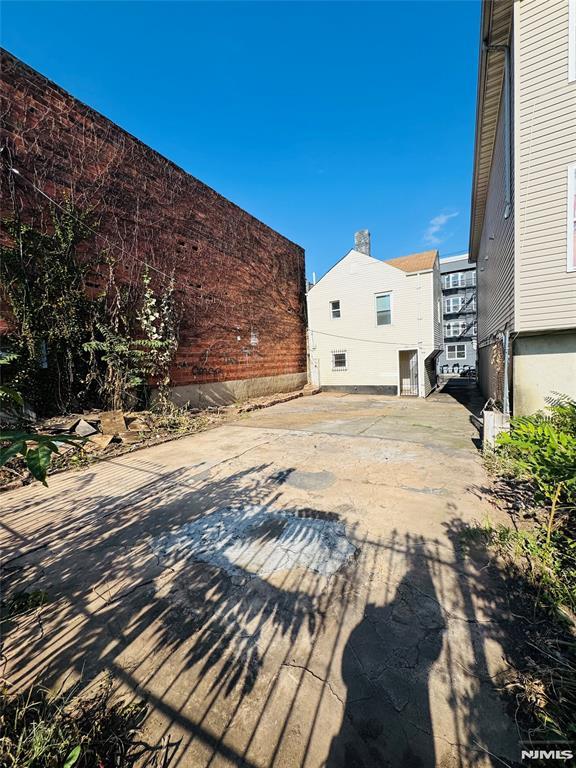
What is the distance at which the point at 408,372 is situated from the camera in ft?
55.3

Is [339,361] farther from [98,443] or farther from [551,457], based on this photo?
[551,457]

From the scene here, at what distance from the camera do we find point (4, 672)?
70.7 inches

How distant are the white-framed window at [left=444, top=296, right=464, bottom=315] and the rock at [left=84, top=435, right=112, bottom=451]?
3395cm

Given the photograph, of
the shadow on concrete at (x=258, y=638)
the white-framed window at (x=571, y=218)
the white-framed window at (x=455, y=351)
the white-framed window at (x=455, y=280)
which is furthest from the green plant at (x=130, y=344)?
the white-framed window at (x=455, y=280)

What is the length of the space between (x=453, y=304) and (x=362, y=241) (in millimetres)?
19473

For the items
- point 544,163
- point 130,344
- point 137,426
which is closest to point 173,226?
point 130,344

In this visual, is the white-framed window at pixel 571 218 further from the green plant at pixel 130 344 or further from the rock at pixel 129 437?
the green plant at pixel 130 344

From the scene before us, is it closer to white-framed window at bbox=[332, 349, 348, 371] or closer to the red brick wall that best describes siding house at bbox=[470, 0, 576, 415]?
the red brick wall

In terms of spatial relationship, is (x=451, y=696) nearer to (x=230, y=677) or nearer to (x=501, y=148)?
(x=230, y=677)

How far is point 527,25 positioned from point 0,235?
1102 centimetres

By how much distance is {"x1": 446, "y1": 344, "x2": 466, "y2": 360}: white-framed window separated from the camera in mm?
30688

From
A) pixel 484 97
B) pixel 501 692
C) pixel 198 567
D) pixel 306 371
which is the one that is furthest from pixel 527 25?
pixel 306 371

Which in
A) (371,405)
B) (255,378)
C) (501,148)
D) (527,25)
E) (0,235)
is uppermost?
(527,25)

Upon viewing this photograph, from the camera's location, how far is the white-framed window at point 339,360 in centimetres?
1625
